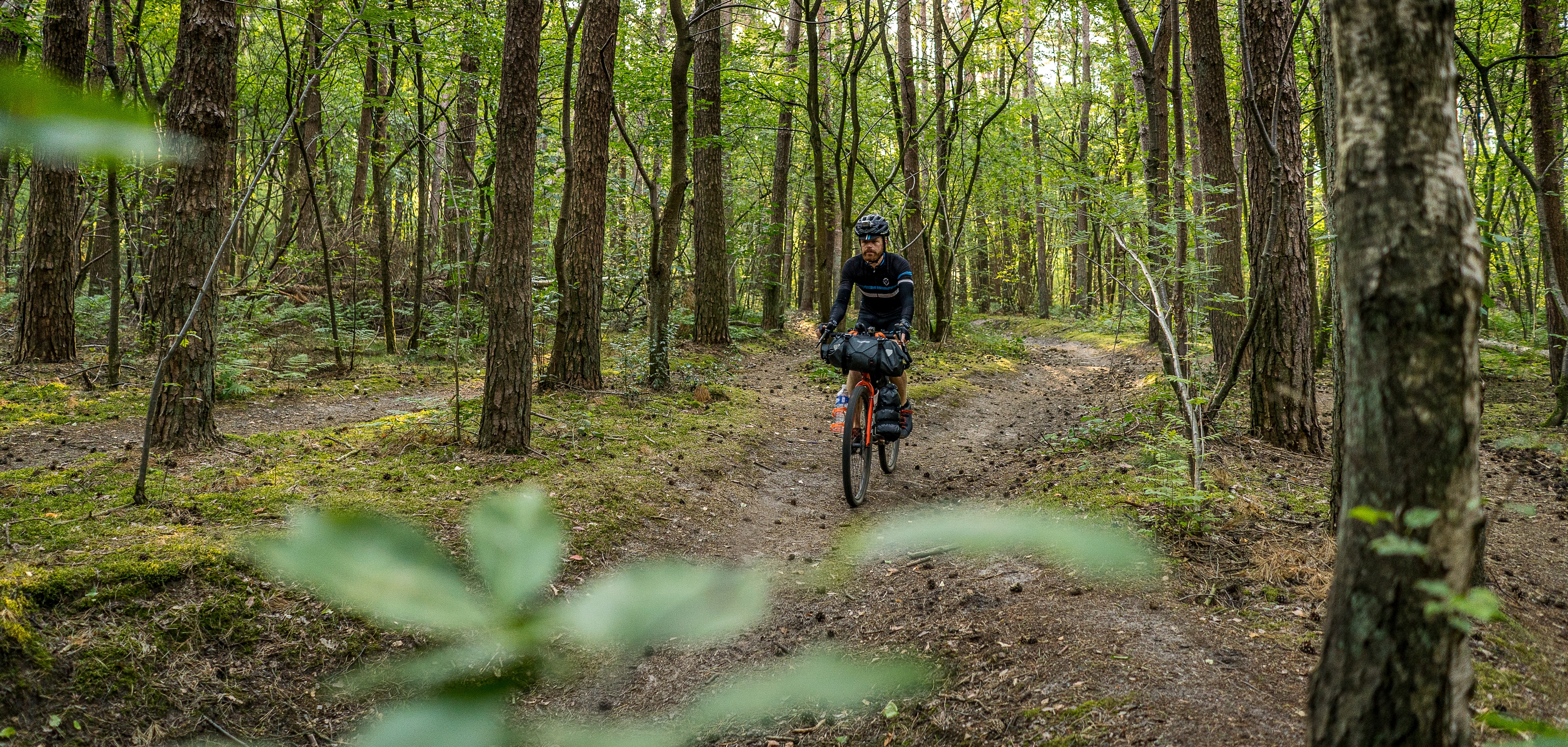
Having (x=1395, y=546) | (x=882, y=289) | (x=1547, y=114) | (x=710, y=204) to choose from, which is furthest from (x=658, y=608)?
(x=710, y=204)

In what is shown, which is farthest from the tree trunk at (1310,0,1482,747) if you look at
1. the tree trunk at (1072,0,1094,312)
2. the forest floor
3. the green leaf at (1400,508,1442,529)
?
the tree trunk at (1072,0,1094,312)

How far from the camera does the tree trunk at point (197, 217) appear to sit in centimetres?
552

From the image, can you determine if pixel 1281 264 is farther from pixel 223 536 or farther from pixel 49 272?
pixel 49 272

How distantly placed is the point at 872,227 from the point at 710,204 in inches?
292

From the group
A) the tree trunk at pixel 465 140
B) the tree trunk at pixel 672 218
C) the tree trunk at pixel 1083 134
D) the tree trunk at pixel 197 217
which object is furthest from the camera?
the tree trunk at pixel 1083 134

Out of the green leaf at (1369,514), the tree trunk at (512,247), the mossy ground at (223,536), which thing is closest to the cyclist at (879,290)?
the mossy ground at (223,536)

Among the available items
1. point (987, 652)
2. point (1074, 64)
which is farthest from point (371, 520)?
point (1074, 64)

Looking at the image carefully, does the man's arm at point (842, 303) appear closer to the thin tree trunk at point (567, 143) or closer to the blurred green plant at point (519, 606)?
the thin tree trunk at point (567, 143)

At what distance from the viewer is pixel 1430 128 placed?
58.2 inches

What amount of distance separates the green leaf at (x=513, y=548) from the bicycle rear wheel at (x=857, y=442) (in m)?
5.58

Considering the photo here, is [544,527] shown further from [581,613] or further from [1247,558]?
[1247,558]

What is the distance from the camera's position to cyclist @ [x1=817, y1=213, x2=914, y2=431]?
677 cm

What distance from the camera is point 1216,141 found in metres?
8.59

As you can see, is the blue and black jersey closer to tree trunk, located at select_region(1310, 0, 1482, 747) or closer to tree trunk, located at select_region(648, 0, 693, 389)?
tree trunk, located at select_region(648, 0, 693, 389)
